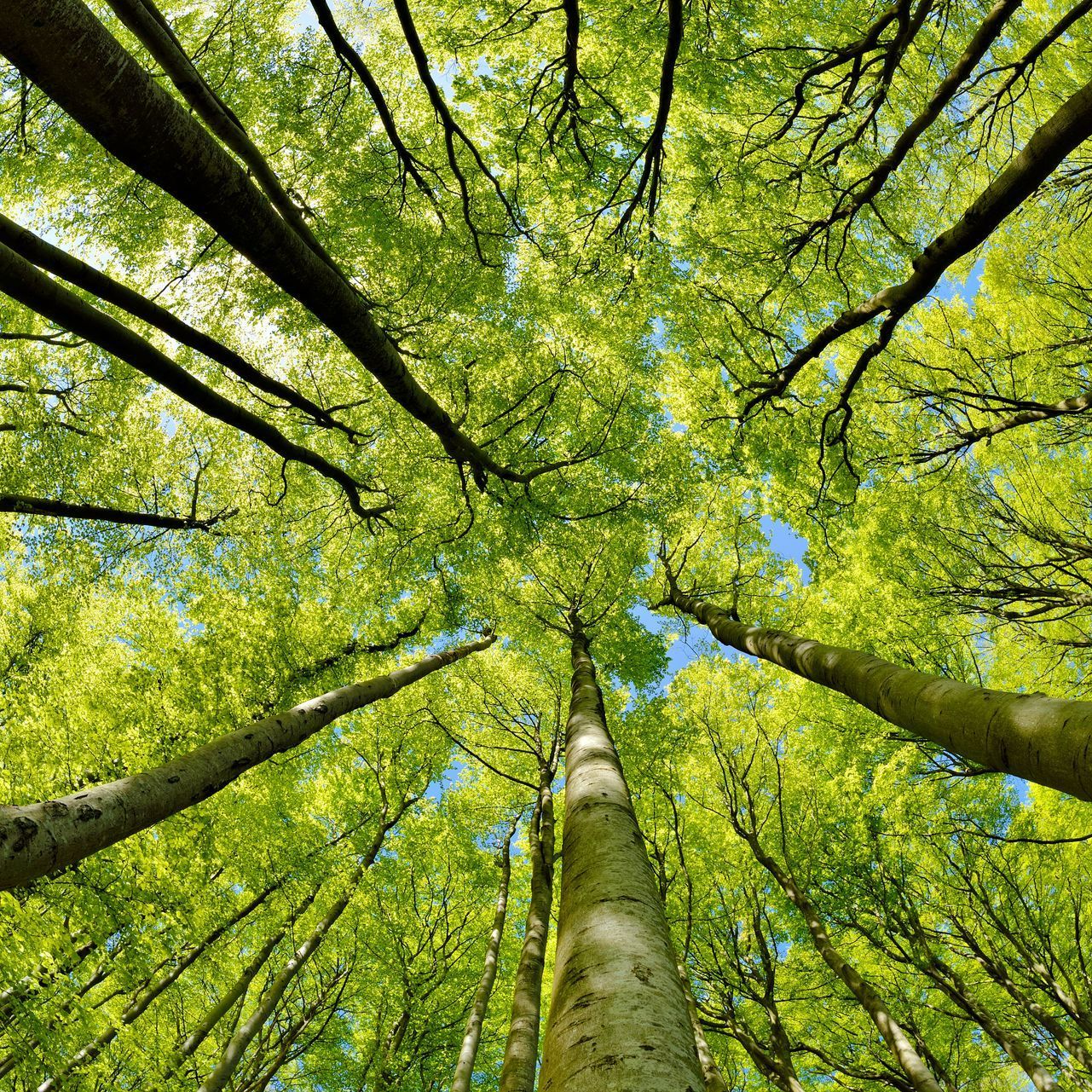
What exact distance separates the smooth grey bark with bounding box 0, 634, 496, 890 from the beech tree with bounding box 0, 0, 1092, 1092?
19 cm

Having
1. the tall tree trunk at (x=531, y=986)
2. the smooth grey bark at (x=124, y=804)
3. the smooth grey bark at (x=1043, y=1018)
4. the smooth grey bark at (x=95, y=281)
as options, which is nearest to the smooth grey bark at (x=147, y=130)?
the smooth grey bark at (x=95, y=281)

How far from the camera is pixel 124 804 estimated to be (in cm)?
293

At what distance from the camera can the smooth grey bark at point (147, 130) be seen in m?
1.76

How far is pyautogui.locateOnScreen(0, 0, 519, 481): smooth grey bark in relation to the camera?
1.76 m

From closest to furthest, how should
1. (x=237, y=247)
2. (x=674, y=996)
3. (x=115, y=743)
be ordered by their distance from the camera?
(x=674, y=996)
(x=237, y=247)
(x=115, y=743)

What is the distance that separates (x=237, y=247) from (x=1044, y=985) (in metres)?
9.62

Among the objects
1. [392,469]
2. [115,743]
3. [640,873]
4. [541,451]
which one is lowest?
[640,873]

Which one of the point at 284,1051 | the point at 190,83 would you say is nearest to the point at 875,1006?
the point at 284,1051

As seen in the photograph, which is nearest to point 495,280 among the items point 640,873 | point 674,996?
point 640,873

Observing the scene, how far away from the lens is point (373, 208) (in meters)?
7.57

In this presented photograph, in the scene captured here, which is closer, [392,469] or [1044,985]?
[1044,985]

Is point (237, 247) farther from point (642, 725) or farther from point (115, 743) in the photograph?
point (642, 725)

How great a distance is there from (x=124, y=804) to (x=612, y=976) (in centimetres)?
274

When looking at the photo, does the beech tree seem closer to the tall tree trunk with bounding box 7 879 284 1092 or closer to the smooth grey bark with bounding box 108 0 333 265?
the tall tree trunk with bounding box 7 879 284 1092
